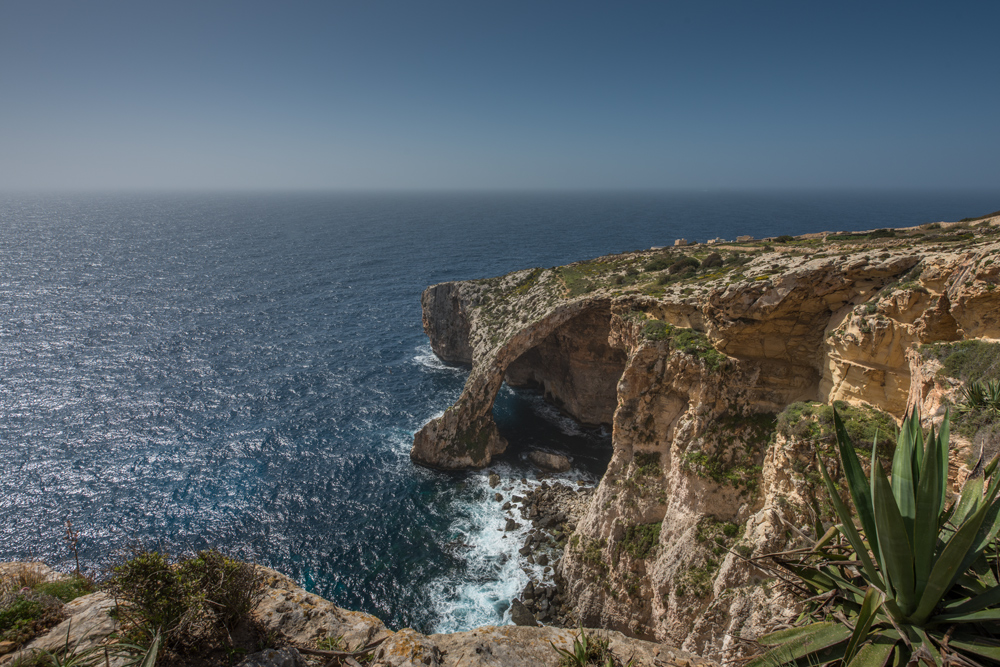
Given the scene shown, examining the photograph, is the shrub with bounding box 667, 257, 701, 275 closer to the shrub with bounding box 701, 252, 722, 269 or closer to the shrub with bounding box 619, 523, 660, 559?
the shrub with bounding box 701, 252, 722, 269

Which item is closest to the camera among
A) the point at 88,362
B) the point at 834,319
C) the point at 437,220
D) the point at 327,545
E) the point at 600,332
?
the point at 834,319

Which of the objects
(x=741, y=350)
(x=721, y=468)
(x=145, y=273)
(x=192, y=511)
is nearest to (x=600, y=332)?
(x=741, y=350)

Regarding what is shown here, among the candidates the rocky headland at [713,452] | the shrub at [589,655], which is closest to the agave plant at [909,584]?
the rocky headland at [713,452]

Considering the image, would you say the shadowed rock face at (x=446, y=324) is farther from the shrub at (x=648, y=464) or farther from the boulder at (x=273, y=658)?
the boulder at (x=273, y=658)

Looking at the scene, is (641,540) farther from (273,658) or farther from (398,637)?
(273,658)

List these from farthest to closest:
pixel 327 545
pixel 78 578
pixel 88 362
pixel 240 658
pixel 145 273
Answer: pixel 145 273
pixel 88 362
pixel 327 545
pixel 78 578
pixel 240 658

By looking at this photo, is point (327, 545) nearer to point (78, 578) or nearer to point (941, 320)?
point (78, 578)
